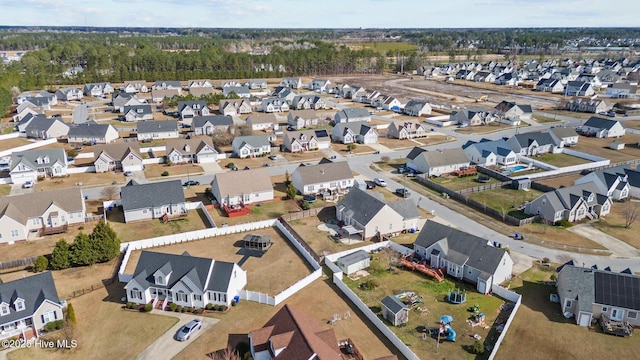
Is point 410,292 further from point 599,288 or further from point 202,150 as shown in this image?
point 202,150

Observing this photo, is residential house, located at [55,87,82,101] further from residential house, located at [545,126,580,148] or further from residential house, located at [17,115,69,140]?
residential house, located at [545,126,580,148]

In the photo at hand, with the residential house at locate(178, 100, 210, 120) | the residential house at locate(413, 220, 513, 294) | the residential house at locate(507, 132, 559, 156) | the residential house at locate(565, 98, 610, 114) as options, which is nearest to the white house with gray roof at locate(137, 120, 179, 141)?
the residential house at locate(178, 100, 210, 120)

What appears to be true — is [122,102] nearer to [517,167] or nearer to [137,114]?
[137,114]

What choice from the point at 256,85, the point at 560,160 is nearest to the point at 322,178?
the point at 560,160

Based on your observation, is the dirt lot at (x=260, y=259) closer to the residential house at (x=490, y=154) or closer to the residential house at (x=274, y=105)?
the residential house at (x=490, y=154)

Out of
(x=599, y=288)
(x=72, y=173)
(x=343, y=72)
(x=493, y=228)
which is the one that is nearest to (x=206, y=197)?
(x=72, y=173)

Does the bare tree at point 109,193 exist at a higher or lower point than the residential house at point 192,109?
lower

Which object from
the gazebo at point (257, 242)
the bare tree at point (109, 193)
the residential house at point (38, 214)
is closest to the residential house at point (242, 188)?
the gazebo at point (257, 242)
